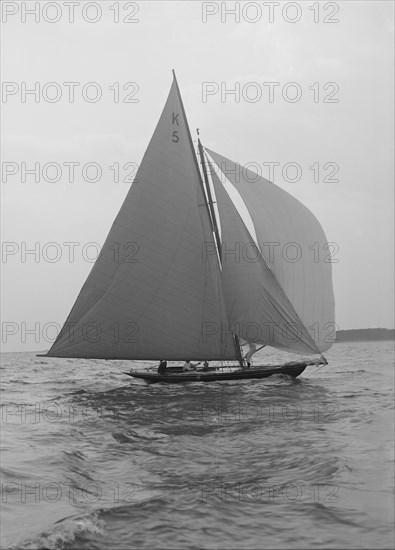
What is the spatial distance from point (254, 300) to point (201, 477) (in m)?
17.5

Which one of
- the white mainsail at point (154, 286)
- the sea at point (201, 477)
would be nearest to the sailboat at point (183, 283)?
the white mainsail at point (154, 286)

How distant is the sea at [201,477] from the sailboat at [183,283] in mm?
5932

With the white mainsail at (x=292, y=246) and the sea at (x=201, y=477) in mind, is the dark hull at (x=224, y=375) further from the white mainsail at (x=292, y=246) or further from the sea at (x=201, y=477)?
the sea at (x=201, y=477)

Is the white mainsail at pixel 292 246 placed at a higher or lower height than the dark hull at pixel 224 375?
higher

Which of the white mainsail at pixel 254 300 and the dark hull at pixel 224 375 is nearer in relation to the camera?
the white mainsail at pixel 254 300

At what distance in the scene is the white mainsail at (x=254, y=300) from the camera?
28844 millimetres

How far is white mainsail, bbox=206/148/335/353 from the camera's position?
3017 centimetres

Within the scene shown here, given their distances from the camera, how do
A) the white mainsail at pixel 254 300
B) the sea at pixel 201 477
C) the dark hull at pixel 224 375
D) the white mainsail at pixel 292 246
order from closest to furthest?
the sea at pixel 201 477
the white mainsail at pixel 254 300
the dark hull at pixel 224 375
the white mainsail at pixel 292 246

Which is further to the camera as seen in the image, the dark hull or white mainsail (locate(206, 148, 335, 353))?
white mainsail (locate(206, 148, 335, 353))

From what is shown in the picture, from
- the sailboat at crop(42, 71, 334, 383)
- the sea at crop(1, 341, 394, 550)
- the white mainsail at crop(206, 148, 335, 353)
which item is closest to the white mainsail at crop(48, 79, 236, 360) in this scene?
the sailboat at crop(42, 71, 334, 383)

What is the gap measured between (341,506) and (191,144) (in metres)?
23.0

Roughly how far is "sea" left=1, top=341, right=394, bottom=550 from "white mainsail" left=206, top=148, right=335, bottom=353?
26.1ft

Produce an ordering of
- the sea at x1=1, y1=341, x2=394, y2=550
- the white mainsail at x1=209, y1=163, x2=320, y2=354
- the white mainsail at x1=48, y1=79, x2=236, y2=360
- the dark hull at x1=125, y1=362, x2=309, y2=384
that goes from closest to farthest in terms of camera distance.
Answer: the sea at x1=1, y1=341, x2=394, y2=550 → the white mainsail at x1=48, y1=79, x2=236, y2=360 → the white mainsail at x1=209, y1=163, x2=320, y2=354 → the dark hull at x1=125, y1=362, x2=309, y2=384

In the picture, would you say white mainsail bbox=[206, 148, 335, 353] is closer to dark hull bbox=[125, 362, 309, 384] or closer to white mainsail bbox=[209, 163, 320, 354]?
white mainsail bbox=[209, 163, 320, 354]
